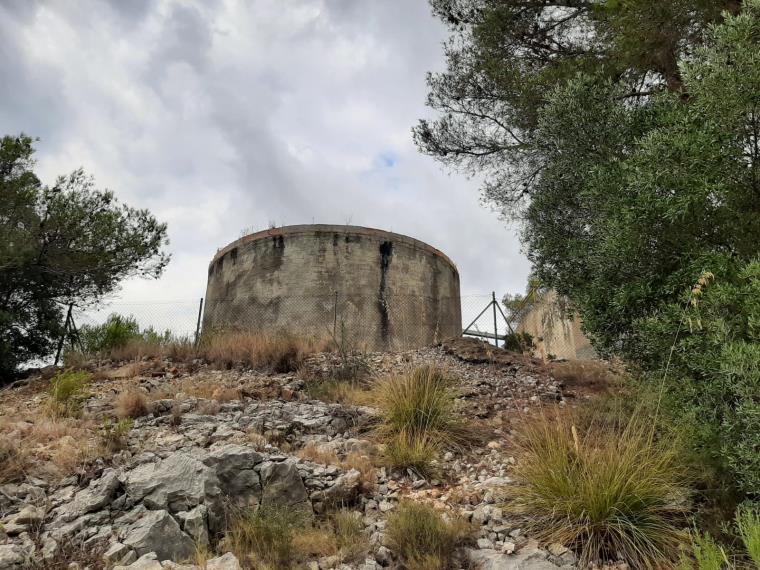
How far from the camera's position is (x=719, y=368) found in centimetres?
382

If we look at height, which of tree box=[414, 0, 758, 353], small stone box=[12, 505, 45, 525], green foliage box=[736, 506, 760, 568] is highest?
tree box=[414, 0, 758, 353]

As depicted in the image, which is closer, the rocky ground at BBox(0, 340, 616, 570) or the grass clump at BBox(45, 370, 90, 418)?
the rocky ground at BBox(0, 340, 616, 570)

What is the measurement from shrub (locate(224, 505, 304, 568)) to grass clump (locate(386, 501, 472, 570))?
762mm

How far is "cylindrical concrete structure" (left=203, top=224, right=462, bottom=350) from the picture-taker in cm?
1364

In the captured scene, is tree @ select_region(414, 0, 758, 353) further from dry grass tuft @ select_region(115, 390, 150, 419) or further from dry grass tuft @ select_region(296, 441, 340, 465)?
dry grass tuft @ select_region(115, 390, 150, 419)

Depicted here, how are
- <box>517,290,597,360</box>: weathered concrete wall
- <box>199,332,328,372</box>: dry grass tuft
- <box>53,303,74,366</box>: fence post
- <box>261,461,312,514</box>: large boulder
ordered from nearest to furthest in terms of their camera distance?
<box>261,461,312,514</box>: large boulder
<box>199,332,328,372</box>: dry grass tuft
<box>53,303,74,366</box>: fence post
<box>517,290,597,360</box>: weathered concrete wall

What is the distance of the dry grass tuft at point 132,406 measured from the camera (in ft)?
20.7

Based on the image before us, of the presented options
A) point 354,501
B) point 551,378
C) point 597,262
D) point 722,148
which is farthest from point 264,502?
point 551,378

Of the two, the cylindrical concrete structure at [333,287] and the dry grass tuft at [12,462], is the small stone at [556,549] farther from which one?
the cylindrical concrete structure at [333,287]

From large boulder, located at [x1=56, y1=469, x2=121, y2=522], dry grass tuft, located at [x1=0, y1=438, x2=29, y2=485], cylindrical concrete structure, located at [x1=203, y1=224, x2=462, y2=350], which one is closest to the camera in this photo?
large boulder, located at [x1=56, y1=469, x2=121, y2=522]

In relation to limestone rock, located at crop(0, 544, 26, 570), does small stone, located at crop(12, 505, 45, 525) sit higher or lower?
higher

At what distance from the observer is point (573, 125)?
611 cm

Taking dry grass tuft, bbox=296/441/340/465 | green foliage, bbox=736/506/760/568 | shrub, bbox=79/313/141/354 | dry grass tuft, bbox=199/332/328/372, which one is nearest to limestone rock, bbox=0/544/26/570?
dry grass tuft, bbox=296/441/340/465

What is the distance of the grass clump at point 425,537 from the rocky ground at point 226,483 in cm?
10
